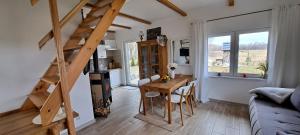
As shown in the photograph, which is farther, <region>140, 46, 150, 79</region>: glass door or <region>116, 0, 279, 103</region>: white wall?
<region>140, 46, 150, 79</region>: glass door

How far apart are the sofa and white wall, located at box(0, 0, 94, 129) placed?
2.98 meters

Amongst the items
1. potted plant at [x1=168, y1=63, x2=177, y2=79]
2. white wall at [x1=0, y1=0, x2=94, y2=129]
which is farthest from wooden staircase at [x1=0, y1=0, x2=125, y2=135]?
potted plant at [x1=168, y1=63, x2=177, y2=79]

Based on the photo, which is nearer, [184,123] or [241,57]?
[184,123]

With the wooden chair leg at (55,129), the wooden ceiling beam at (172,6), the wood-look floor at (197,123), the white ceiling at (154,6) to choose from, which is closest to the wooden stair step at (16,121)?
the wooden chair leg at (55,129)

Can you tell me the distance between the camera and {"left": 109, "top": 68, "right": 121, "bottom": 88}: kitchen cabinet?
222 inches

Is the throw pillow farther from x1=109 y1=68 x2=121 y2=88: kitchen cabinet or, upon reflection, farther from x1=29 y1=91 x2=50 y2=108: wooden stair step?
x1=109 y1=68 x2=121 y2=88: kitchen cabinet

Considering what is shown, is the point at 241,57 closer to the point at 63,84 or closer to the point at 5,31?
the point at 63,84

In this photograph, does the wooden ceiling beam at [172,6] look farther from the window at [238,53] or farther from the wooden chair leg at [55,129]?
the wooden chair leg at [55,129]

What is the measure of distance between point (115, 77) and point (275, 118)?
16.6ft

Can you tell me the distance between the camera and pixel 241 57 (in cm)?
326

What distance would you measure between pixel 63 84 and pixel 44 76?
88 centimetres

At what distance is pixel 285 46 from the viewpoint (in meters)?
2.60

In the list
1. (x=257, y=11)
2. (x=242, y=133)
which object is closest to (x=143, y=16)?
(x=257, y=11)

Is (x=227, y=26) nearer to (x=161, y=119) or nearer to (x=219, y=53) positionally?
(x=219, y=53)
